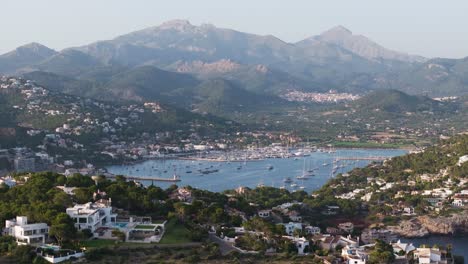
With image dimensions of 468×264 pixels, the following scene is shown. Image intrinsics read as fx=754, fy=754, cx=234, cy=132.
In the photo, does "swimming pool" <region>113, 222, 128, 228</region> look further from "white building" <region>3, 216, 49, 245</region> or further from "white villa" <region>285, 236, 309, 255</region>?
"white villa" <region>285, 236, 309, 255</region>

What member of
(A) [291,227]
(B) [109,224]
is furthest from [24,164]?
(B) [109,224]

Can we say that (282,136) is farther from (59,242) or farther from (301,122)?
(59,242)

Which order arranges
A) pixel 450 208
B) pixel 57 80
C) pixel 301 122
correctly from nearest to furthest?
pixel 450 208 → pixel 301 122 → pixel 57 80

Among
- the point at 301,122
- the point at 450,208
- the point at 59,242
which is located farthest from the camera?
the point at 301,122

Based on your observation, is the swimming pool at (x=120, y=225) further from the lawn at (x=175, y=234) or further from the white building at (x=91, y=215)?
the lawn at (x=175, y=234)

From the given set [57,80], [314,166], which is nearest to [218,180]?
[314,166]

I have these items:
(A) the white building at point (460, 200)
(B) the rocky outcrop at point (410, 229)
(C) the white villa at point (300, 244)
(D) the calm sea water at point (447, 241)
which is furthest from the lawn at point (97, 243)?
(A) the white building at point (460, 200)
